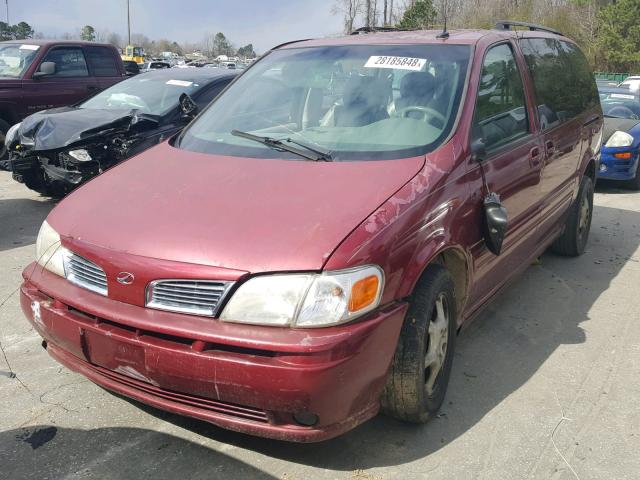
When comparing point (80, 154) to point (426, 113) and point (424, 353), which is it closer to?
point (426, 113)

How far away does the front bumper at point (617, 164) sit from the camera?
8.62 metres

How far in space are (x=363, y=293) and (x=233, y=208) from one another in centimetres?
69

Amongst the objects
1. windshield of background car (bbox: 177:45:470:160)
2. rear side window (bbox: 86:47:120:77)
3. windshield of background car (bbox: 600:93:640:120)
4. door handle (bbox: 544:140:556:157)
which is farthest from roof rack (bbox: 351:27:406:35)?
rear side window (bbox: 86:47:120:77)

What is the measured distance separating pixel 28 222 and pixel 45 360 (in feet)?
11.5

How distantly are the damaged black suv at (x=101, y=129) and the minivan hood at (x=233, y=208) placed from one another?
2.81 metres

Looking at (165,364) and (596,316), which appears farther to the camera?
(596,316)

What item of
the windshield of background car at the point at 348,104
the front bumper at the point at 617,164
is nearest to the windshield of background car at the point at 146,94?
the windshield of background car at the point at 348,104

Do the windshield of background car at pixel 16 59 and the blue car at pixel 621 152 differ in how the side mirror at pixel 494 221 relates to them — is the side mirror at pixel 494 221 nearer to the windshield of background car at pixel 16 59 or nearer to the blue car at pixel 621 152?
the blue car at pixel 621 152

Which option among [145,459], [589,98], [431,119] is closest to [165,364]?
[145,459]

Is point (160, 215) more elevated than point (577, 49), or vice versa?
point (577, 49)

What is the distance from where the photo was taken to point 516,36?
4305mm

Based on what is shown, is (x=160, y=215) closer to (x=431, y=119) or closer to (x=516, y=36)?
(x=431, y=119)

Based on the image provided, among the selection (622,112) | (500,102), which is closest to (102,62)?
(622,112)

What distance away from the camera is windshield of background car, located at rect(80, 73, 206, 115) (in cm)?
697
